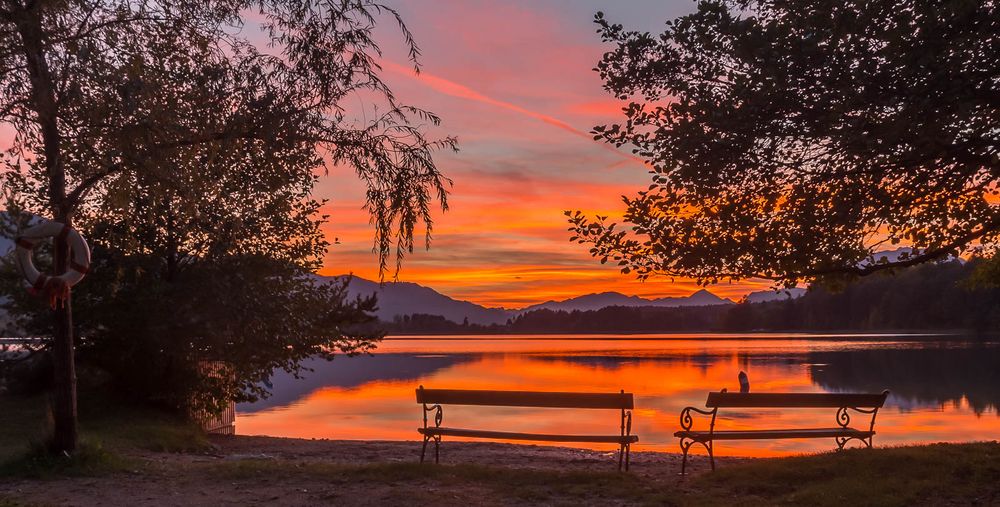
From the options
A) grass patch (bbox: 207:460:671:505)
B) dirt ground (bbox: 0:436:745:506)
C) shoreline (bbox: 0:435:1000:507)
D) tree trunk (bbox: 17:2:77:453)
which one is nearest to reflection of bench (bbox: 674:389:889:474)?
shoreline (bbox: 0:435:1000:507)

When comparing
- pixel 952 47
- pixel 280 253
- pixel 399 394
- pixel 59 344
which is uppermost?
pixel 952 47

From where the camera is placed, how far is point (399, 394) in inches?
1703

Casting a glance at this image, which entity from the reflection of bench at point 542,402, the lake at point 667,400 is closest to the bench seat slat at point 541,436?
the reflection of bench at point 542,402

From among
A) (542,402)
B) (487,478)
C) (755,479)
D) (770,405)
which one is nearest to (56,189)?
(487,478)

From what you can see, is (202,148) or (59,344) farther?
(59,344)

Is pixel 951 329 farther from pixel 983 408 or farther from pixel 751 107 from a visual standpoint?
pixel 751 107

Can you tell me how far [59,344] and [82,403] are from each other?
689 cm

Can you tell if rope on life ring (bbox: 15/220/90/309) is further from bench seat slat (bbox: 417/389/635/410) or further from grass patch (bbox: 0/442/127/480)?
bench seat slat (bbox: 417/389/635/410)

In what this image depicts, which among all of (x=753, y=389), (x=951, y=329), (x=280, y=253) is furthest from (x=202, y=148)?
(x=951, y=329)

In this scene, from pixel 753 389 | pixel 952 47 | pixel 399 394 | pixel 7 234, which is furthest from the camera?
pixel 399 394

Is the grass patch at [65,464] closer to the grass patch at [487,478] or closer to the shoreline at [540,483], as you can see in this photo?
the shoreline at [540,483]

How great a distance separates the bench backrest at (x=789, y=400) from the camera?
36.8ft

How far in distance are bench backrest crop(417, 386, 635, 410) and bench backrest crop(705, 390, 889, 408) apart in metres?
1.15

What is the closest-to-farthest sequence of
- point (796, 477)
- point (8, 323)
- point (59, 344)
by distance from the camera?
point (796, 477), point (59, 344), point (8, 323)
